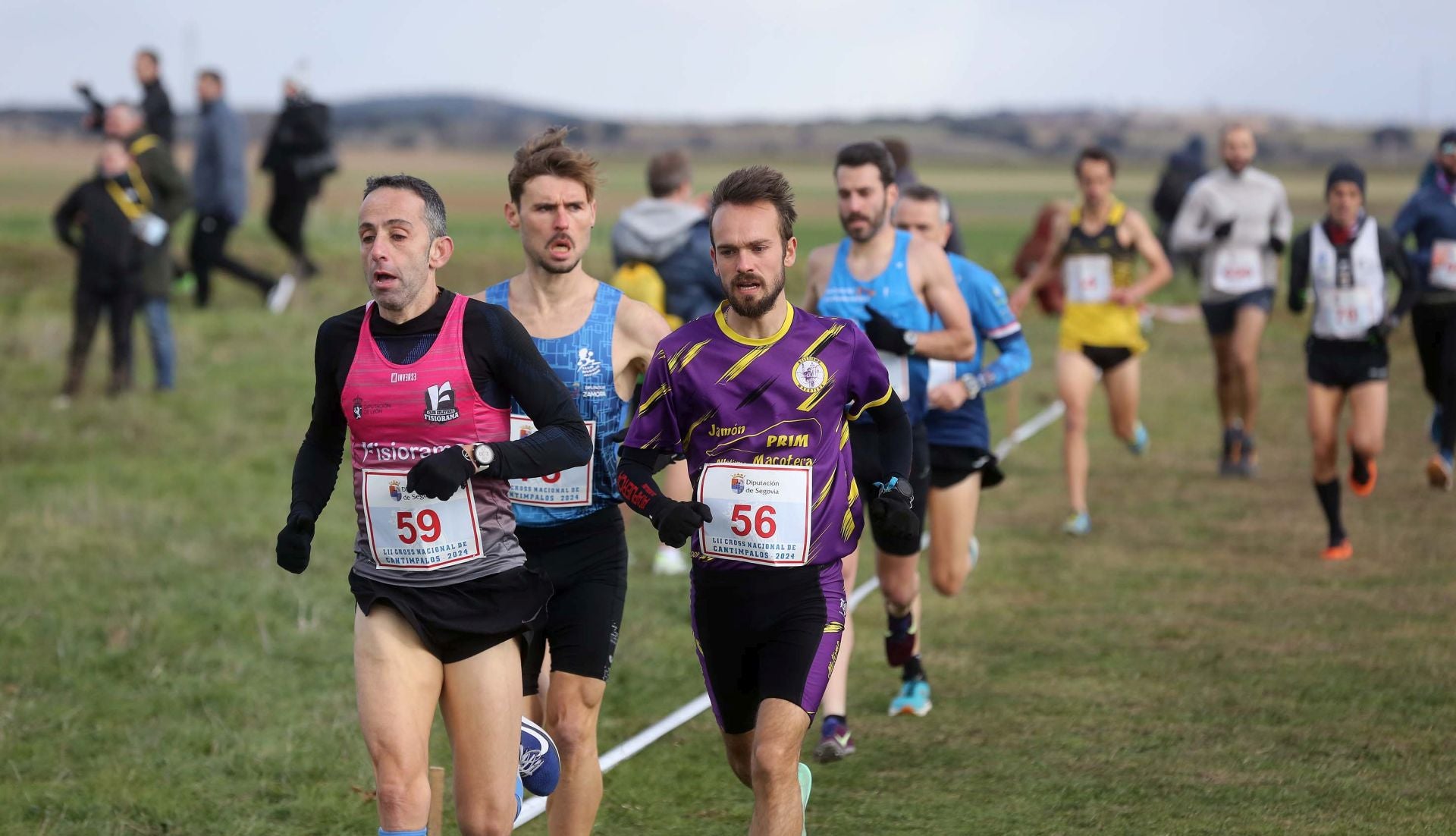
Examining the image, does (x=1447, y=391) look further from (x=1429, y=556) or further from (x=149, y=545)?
(x=149, y=545)

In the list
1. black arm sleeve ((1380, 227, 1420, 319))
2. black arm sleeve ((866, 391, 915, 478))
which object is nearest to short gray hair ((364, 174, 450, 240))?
black arm sleeve ((866, 391, 915, 478))

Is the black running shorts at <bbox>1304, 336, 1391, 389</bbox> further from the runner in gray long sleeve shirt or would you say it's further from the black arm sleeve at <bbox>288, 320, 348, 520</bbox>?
the black arm sleeve at <bbox>288, 320, 348, 520</bbox>

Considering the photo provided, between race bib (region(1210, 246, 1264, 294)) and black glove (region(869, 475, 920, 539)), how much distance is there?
8560mm

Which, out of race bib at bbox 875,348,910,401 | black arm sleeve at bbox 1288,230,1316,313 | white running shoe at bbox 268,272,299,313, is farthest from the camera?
white running shoe at bbox 268,272,299,313

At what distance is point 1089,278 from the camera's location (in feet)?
38.5

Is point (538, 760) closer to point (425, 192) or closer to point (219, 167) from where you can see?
point (425, 192)

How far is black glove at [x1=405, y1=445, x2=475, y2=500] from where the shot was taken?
170 inches

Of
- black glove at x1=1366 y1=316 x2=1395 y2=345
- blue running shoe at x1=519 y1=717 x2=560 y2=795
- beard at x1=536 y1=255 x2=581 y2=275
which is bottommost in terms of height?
blue running shoe at x1=519 y1=717 x2=560 y2=795

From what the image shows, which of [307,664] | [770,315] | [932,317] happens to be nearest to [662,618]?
[307,664]

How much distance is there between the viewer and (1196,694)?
24.6 feet

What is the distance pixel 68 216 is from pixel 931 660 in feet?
33.3

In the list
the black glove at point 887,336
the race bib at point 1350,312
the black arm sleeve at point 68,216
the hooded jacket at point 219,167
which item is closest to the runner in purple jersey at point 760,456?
the black glove at point 887,336

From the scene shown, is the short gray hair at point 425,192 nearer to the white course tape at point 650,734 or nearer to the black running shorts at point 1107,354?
the white course tape at point 650,734

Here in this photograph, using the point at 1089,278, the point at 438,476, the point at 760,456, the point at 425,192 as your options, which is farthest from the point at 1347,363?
the point at 438,476
